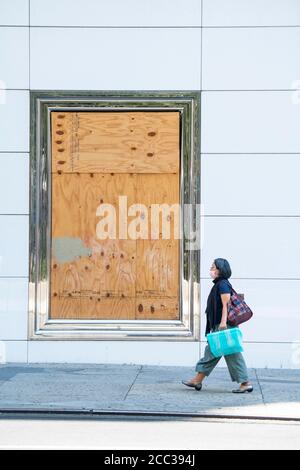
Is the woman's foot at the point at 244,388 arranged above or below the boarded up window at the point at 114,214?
below

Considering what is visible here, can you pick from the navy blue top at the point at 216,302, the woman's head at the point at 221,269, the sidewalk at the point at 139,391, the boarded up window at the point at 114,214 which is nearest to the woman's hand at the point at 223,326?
the navy blue top at the point at 216,302

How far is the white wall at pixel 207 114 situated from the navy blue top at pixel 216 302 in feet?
7.89

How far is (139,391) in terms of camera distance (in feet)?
40.7

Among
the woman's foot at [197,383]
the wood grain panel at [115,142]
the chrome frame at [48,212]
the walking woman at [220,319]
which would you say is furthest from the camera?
the wood grain panel at [115,142]

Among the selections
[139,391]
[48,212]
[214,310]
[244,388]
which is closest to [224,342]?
[214,310]

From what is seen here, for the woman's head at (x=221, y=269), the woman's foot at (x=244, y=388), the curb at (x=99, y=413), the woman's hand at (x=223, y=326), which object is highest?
the woman's head at (x=221, y=269)

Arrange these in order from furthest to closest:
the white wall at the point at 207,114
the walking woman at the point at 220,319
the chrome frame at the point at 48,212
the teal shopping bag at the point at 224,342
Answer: the chrome frame at the point at 48,212 → the white wall at the point at 207,114 → the walking woman at the point at 220,319 → the teal shopping bag at the point at 224,342

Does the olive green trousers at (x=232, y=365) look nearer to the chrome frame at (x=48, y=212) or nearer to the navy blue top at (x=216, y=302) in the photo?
the navy blue top at (x=216, y=302)

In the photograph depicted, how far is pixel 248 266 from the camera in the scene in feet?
48.8

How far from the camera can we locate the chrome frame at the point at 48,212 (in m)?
15.0

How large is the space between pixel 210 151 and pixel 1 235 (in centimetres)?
328

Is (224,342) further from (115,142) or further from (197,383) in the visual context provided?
(115,142)
